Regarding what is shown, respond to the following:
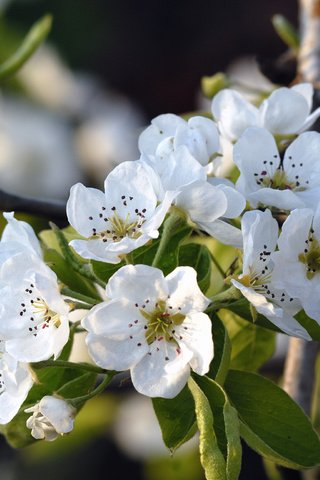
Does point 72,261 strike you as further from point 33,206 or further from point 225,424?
point 33,206

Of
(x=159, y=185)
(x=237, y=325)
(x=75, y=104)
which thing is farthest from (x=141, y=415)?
(x=159, y=185)

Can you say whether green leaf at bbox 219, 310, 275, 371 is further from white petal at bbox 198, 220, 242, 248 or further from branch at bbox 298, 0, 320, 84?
branch at bbox 298, 0, 320, 84

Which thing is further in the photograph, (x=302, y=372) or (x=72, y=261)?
(x=302, y=372)

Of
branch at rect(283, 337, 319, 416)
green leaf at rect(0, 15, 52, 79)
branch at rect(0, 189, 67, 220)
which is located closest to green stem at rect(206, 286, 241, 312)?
branch at rect(0, 189, 67, 220)

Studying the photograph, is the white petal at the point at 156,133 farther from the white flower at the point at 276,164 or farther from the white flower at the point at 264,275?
the white flower at the point at 264,275

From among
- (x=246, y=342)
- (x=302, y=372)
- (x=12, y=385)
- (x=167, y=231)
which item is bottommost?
(x=302, y=372)

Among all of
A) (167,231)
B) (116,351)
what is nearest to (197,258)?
(167,231)
